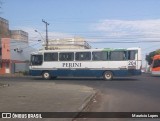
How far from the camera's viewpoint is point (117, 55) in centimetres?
3994

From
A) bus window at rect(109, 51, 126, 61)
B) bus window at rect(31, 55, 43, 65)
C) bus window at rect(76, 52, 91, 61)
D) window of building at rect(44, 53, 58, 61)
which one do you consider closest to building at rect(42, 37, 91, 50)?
bus window at rect(31, 55, 43, 65)

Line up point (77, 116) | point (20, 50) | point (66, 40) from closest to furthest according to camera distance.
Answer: point (77, 116) < point (20, 50) < point (66, 40)

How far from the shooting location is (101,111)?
1460 centimetres

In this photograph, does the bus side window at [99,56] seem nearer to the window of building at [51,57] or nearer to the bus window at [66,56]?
the bus window at [66,56]

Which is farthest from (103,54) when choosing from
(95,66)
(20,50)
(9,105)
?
(20,50)

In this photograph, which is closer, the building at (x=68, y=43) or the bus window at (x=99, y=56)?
the bus window at (x=99, y=56)

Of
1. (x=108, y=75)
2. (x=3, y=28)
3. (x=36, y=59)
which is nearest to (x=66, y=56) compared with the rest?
(x=36, y=59)

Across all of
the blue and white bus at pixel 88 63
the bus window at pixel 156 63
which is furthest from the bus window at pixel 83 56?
the bus window at pixel 156 63

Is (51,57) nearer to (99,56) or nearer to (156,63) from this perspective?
(99,56)

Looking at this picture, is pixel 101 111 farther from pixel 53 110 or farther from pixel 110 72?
pixel 110 72

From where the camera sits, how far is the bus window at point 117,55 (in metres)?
39.5

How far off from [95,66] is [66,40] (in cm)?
9128

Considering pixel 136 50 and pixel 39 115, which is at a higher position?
pixel 136 50

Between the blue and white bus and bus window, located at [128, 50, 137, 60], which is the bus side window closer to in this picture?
the blue and white bus
